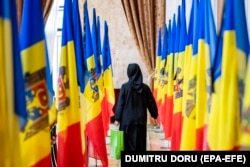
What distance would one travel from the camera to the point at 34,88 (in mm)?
2086

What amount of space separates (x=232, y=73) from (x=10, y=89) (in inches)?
50.8

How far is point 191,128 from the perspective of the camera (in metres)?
2.81

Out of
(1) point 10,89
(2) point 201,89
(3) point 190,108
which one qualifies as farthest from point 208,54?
(1) point 10,89

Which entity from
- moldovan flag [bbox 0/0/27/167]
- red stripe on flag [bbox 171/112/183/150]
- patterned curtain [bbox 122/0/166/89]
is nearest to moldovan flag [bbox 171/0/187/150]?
red stripe on flag [bbox 171/112/183/150]

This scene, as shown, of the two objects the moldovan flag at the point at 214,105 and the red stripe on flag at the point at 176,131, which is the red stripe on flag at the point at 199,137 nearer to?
the moldovan flag at the point at 214,105

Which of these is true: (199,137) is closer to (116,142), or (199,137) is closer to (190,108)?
(190,108)

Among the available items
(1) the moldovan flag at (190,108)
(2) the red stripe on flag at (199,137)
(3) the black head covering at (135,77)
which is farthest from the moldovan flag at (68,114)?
(3) the black head covering at (135,77)

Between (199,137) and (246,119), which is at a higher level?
(246,119)

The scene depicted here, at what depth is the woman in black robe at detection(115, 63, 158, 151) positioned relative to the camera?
5.11m

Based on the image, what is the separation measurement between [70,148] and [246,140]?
141 centimetres

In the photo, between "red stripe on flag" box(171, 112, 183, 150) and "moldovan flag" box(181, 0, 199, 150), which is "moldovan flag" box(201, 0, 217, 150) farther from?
"red stripe on flag" box(171, 112, 183, 150)

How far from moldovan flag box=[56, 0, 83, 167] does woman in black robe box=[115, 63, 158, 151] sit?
203cm

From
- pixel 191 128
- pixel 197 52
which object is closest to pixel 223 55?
pixel 197 52

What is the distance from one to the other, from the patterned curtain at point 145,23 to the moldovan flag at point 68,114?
281 inches
